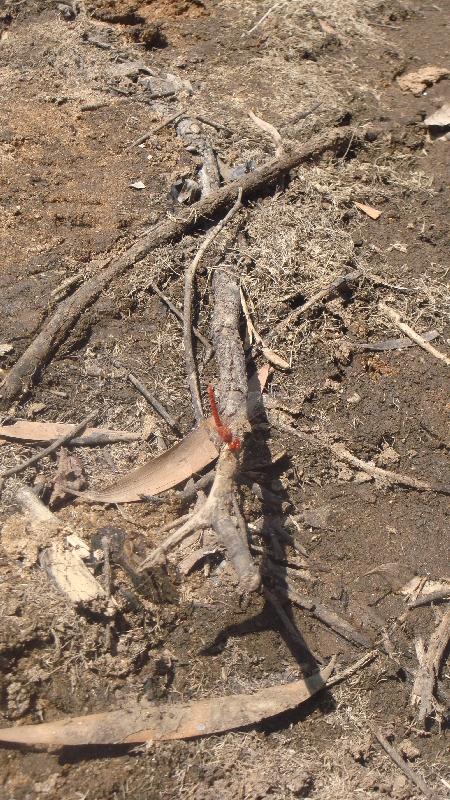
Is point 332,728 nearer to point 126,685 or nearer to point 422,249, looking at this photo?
point 126,685

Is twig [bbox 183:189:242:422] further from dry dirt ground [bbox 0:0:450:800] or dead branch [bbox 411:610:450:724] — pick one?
dead branch [bbox 411:610:450:724]

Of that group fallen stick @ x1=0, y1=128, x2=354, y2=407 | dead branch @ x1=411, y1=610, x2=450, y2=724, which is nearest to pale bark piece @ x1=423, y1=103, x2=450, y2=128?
fallen stick @ x1=0, y1=128, x2=354, y2=407

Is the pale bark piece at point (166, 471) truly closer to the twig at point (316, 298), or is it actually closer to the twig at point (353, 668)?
the twig at point (316, 298)

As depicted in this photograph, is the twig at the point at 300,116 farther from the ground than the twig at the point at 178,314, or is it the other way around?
the twig at the point at 300,116

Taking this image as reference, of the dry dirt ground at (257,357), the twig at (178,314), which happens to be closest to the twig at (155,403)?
the dry dirt ground at (257,357)

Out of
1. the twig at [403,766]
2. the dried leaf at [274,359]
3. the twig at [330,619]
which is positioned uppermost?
the dried leaf at [274,359]

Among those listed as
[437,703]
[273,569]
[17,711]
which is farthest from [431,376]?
[17,711]

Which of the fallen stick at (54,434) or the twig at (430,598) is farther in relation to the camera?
the fallen stick at (54,434)
